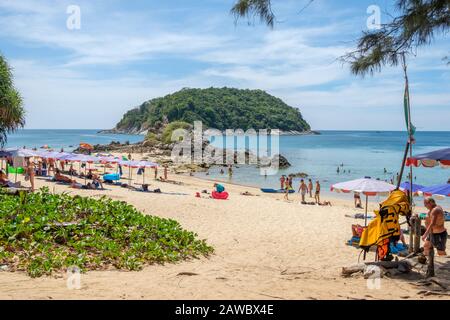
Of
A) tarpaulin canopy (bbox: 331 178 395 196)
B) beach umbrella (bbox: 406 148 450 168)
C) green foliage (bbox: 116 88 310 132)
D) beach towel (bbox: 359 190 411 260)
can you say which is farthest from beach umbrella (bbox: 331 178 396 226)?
green foliage (bbox: 116 88 310 132)

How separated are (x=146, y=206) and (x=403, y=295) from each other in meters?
11.0

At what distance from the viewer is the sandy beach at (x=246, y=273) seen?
5.53 meters

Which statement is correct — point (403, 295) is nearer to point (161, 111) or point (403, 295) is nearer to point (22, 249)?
point (22, 249)

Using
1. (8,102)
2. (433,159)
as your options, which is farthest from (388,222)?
(8,102)

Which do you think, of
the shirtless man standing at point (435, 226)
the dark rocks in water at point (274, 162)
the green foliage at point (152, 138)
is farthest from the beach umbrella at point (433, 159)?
the green foliage at point (152, 138)

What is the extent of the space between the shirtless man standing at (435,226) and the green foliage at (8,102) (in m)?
12.4

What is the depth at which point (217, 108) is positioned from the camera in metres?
141

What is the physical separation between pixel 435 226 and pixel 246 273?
3.77m

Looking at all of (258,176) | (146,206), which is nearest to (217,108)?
(258,176)

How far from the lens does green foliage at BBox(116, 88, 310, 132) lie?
128 meters

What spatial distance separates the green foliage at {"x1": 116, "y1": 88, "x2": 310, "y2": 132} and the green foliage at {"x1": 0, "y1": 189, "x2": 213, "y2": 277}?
10836 cm

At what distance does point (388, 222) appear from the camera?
703 cm
